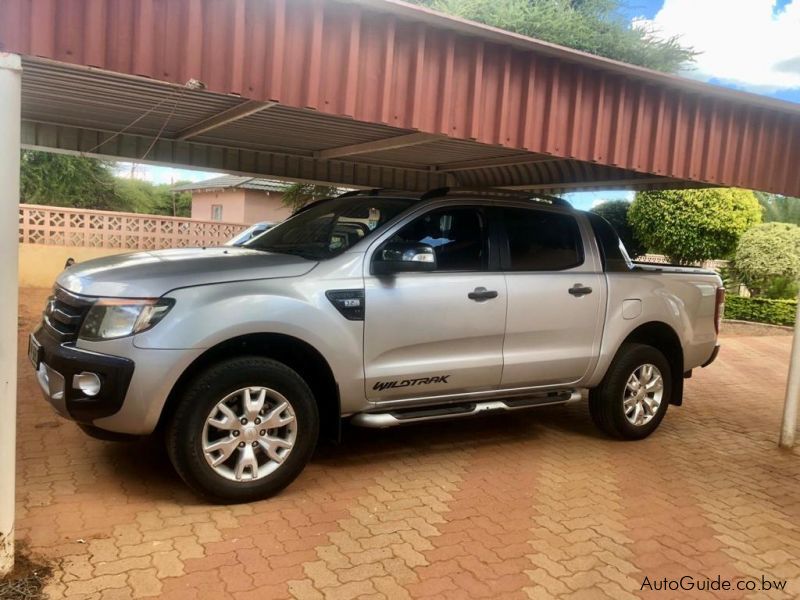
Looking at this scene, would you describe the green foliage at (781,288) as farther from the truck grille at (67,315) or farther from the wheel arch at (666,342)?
the truck grille at (67,315)

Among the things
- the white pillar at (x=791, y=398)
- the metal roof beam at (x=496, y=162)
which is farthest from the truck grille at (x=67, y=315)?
the white pillar at (x=791, y=398)

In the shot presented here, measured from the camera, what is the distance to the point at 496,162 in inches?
305

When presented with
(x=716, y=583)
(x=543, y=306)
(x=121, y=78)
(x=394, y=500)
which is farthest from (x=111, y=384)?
(x=716, y=583)

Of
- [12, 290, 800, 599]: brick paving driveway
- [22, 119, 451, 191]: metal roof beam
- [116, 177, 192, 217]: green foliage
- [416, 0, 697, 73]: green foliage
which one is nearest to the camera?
[12, 290, 800, 599]: brick paving driveway

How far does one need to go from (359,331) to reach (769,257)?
15.8 m

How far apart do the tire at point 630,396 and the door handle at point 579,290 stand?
70cm

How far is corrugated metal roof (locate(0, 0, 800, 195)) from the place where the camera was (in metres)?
3.15

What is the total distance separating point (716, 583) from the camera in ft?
11.3

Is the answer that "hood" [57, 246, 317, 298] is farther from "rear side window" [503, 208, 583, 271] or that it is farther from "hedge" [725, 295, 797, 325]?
"hedge" [725, 295, 797, 325]

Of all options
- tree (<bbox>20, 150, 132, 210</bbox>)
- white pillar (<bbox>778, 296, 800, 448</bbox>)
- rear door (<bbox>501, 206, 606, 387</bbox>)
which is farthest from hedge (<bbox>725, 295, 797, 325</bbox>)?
tree (<bbox>20, 150, 132, 210</bbox>)

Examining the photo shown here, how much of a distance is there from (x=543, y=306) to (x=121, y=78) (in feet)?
11.6

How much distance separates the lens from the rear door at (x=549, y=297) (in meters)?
4.87

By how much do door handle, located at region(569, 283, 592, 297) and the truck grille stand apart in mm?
3363

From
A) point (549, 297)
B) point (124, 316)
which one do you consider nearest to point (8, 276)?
point (124, 316)
